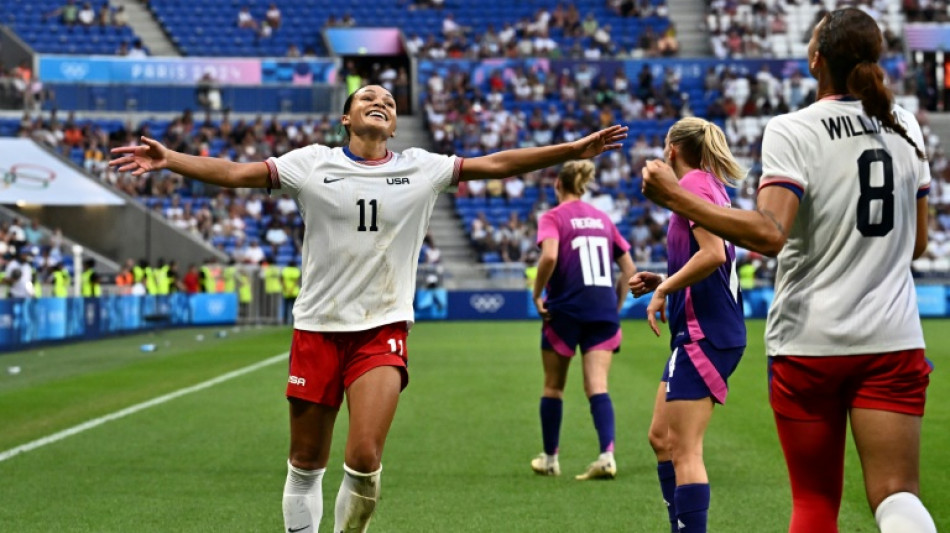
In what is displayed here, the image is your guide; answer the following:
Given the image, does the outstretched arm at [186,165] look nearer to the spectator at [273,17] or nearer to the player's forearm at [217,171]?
the player's forearm at [217,171]

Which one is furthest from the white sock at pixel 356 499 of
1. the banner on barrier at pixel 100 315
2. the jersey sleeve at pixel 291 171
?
the banner on barrier at pixel 100 315

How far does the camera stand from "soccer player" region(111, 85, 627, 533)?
20.4ft

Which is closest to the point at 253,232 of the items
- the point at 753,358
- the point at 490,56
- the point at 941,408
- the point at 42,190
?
the point at 42,190

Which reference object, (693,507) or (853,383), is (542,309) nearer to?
(693,507)

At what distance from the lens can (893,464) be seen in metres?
4.33

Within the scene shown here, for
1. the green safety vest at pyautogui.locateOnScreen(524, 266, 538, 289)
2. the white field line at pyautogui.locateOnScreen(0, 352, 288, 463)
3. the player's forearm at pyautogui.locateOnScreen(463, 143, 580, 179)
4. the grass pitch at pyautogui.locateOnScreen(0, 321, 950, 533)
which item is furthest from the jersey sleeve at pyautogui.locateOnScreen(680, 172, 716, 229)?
the green safety vest at pyautogui.locateOnScreen(524, 266, 538, 289)

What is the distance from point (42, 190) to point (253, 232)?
19.9ft

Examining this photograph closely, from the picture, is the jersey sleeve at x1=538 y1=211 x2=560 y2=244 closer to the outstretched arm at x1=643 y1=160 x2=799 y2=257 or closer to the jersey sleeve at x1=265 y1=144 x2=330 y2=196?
the jersey sleeve at x1=265 y1=144 x2=330 y2=196

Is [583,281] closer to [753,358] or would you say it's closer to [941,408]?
[941,408]

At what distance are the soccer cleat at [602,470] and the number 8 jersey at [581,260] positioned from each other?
103 centimetres

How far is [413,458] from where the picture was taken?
1102cm

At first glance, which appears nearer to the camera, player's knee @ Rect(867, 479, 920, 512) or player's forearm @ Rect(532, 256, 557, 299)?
player's knee @ Rect(867, 479, 920, 512)

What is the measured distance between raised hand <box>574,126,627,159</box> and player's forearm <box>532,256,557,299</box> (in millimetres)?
3572

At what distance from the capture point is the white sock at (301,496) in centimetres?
642
